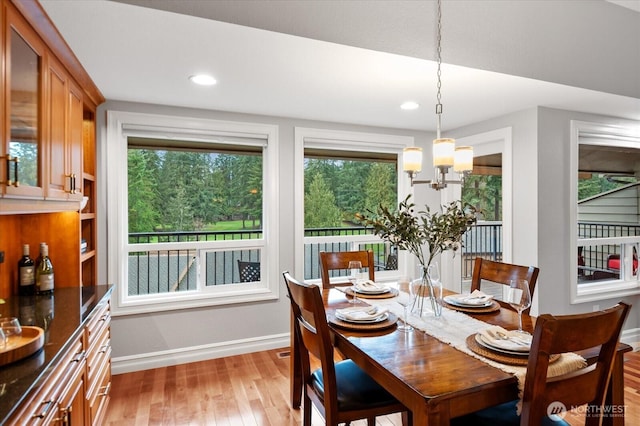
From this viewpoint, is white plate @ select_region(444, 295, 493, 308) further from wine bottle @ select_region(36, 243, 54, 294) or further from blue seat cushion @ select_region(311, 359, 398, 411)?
wine bottle @ select_region(36, 243, 54, 294)

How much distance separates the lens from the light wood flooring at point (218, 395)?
2.39 meters

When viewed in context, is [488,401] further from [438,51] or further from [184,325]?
[184,325]

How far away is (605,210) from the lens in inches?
158

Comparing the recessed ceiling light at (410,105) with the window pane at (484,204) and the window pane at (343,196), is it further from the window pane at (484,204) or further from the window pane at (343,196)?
the window pane at (484,204)

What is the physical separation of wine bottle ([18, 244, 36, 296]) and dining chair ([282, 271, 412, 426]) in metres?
1.61

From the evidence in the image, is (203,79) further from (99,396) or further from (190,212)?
(99,396)

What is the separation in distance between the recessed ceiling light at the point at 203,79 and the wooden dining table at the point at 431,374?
183cm

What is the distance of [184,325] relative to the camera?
327 centimetres

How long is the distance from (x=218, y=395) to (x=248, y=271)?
1214 mm

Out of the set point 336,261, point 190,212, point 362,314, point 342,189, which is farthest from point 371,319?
point 342,189

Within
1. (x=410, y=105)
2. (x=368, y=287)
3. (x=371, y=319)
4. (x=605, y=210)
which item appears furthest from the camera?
(x=605, y=210)

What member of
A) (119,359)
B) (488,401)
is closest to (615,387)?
(488,401)

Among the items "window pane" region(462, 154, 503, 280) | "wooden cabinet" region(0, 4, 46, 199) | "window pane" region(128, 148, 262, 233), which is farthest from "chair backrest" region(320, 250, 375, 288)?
"wooden cabinet" region(0, 4, 46, 199)

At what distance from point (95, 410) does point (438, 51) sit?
296 centimetres
